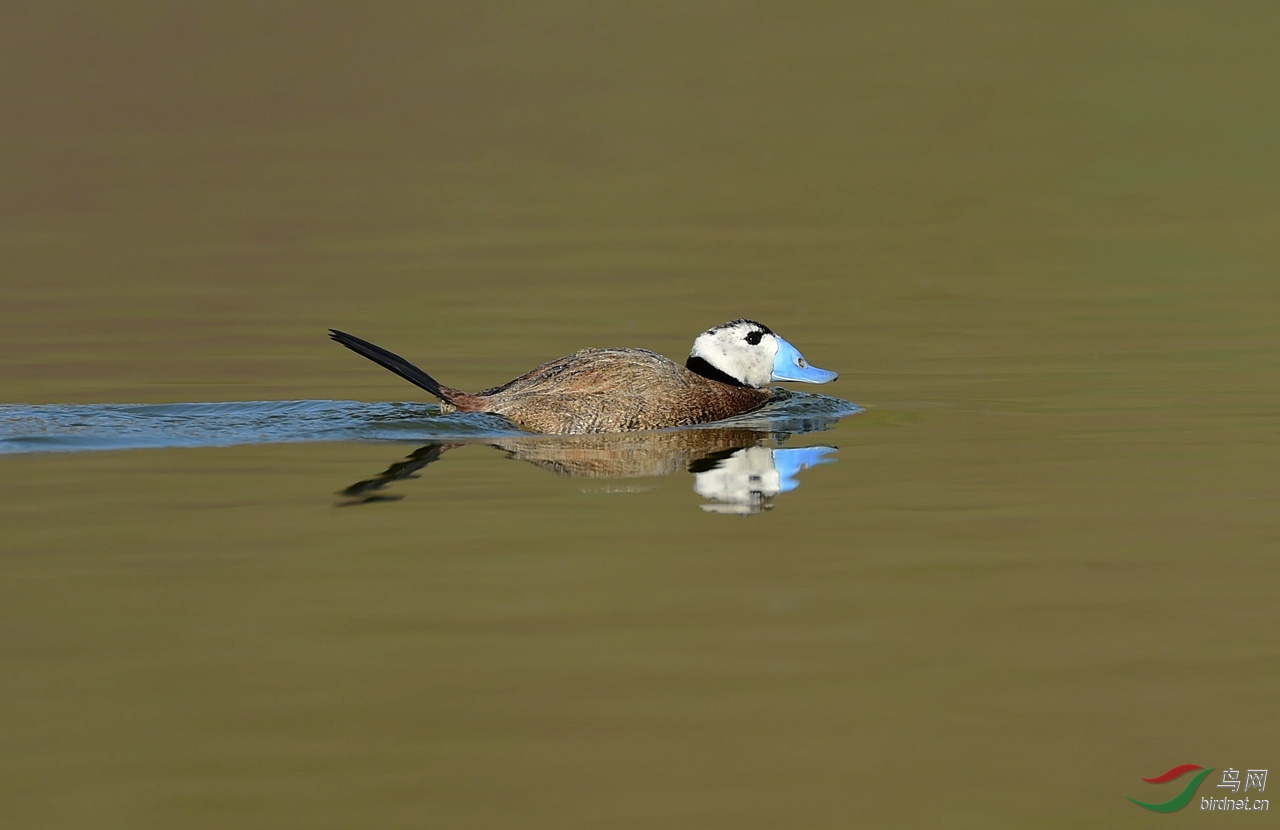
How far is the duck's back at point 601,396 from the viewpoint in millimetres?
10859

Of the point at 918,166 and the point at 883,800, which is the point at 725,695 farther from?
the point at 918,166

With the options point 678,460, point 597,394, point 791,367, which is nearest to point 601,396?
point 597,394

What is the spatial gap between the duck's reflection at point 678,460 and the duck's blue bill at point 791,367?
31.5 inches

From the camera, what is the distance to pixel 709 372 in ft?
39.4

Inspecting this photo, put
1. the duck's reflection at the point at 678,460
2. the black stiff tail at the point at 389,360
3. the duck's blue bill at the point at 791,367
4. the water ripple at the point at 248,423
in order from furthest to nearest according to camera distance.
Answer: the duck's blue bill at the point at 791,367 < the black stiff tail at the point at 389,360 < the water ripple at the point at 248,423 < the duck's reflection at the point at 678,460

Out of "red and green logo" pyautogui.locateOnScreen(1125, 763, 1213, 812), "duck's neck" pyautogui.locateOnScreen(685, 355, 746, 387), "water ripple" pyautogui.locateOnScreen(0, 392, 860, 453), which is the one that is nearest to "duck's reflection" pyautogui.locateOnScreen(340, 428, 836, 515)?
"water ripple" pyautogui.locateOnScreen(0, 392, 860, 453)

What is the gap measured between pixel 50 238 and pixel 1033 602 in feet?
61.3

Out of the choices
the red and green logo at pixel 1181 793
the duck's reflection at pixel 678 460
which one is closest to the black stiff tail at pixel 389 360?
the duck's reflection at pixel 678 460

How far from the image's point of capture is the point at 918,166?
2967cm

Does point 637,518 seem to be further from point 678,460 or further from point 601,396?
point 601,396

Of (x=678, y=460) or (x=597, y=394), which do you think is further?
(x=597, y=394)

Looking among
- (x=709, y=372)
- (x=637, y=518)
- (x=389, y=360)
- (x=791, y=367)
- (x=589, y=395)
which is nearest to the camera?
(x=637, y=518)

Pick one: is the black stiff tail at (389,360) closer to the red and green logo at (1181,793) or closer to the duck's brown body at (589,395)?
the duck's brown body at (589,395)

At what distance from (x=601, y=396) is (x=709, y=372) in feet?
4.26
